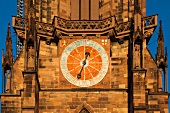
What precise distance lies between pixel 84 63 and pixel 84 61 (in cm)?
9

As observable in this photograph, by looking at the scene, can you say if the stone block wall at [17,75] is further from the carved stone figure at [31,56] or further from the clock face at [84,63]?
the clock face at [84,63]

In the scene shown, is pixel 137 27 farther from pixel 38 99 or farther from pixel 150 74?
pixel 38 99

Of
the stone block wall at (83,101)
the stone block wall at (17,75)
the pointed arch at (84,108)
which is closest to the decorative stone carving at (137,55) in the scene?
the stone block wall at (83,101)

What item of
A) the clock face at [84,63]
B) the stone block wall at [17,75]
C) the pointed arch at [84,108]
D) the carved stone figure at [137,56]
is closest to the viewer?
the carved stone figure at [137,56]

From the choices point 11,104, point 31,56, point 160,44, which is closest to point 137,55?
point 160,44

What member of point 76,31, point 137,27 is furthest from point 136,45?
point 76,31

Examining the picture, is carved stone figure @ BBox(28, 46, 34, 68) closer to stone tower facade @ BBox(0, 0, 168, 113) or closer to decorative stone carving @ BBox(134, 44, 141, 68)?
stone tower facade @ BBox(0, 0, 168, 113)

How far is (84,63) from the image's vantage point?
32844mm

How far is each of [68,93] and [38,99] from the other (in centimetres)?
131

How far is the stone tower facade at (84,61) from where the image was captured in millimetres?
31312

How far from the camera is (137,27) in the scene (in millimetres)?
31688

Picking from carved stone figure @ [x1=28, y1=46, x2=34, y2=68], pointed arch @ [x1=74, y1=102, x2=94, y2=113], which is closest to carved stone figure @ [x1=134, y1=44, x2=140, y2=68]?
pointed arch @ [x1=74, y1=102, x2=94, y2=113]

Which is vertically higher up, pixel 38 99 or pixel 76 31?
pixel 76 31

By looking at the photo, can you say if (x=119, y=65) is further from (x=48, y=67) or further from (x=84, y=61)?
(x=48, y=67)
